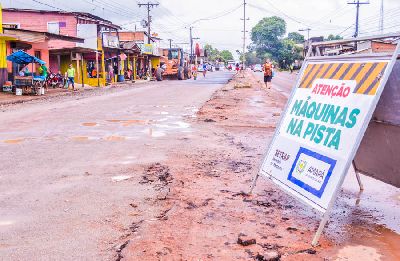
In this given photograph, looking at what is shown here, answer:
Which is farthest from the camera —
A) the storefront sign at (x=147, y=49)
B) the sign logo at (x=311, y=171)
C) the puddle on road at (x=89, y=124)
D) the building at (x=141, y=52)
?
the storefront sign at (x=147, y=49)

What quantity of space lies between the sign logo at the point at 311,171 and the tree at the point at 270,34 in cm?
13342

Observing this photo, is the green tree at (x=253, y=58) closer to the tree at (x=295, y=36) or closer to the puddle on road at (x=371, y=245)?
the tree at (x=295, y=36)

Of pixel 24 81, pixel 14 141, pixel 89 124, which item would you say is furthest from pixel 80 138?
pixel 24 81

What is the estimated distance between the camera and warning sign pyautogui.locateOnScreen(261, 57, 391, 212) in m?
3.69

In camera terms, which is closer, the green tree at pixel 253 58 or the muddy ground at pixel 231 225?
the muddy ground at pixel 231 225

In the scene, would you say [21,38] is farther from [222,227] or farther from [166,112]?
[222,227]

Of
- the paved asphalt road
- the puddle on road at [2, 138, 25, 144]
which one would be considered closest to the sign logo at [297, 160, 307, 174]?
the paved asphalt road

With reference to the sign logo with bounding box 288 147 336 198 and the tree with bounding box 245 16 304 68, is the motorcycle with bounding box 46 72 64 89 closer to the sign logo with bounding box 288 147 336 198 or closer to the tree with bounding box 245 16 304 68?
the sign logo with bounding box 288 147 336 198

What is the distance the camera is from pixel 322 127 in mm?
4094

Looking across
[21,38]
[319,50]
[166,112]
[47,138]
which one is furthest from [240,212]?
[21,38]

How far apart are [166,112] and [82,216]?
10.4 m

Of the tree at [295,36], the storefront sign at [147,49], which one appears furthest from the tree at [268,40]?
the storefront sign at [147,49]

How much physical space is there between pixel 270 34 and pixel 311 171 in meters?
139

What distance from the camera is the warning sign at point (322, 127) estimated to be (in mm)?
3689
